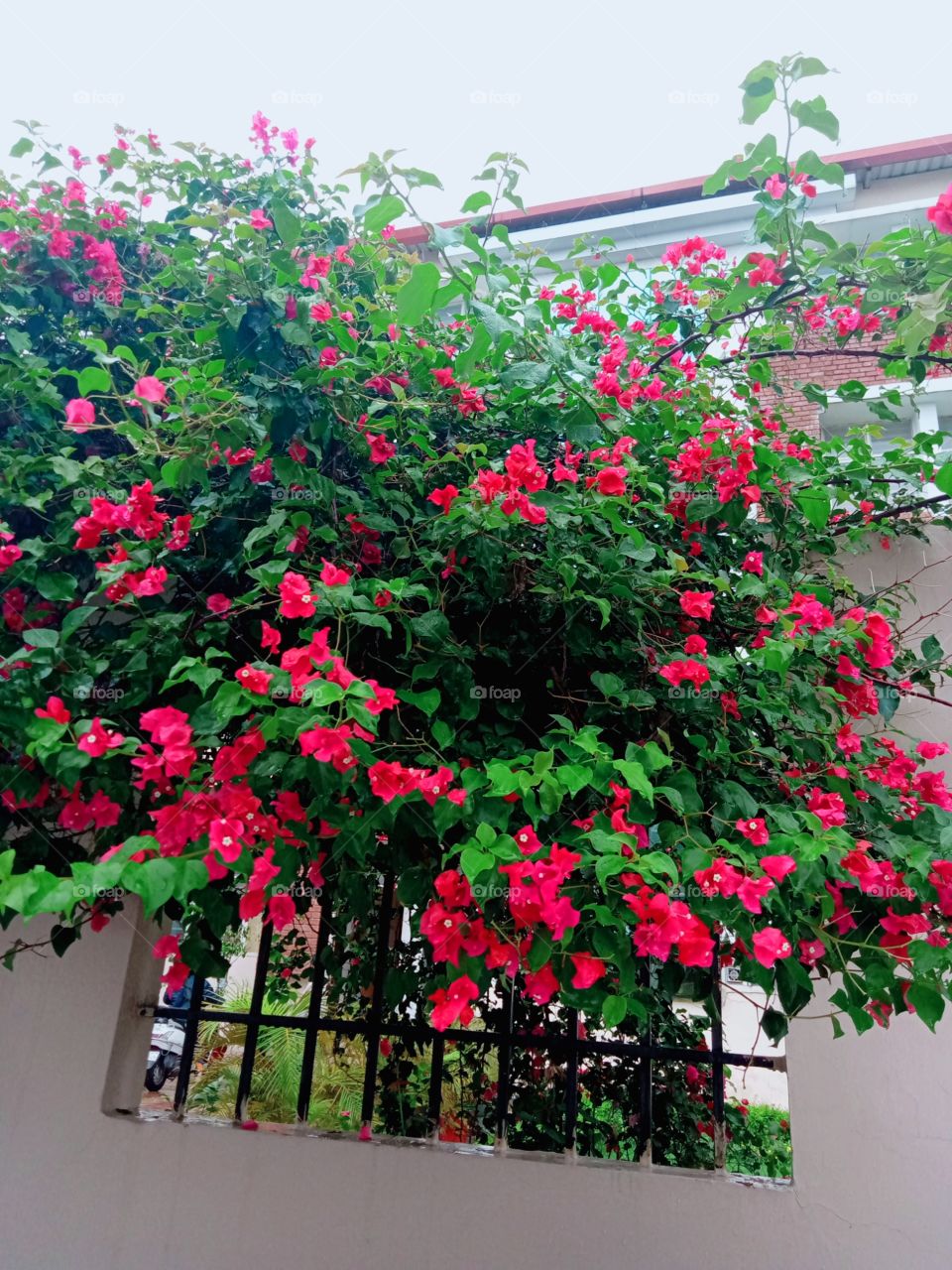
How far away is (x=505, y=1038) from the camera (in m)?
2.33

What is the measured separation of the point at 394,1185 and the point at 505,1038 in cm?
50

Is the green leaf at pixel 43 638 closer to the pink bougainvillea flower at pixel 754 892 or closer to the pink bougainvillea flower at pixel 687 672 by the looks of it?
the pink bougainvillea flower at pixel 687 672

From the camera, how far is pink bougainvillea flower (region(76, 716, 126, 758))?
1.41 meters

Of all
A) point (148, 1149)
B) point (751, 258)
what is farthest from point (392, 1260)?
point (751, 258)

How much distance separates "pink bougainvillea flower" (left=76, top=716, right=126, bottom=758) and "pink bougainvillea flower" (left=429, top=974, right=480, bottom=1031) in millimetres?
737

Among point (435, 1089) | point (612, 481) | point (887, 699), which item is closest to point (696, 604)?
point (612, 481)

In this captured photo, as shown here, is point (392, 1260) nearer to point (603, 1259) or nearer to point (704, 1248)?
point (603, 1259)

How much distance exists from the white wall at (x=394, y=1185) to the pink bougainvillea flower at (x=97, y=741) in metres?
1.30

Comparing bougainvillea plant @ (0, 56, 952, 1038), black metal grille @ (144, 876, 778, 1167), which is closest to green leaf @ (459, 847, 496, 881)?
bougainvillea plant @ (0, 56, 952, 1038)

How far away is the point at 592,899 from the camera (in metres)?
1.47

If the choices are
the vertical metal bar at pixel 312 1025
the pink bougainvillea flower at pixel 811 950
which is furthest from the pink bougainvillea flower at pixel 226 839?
the pink bougainvillea flower at pixel 811 950

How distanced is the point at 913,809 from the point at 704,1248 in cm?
129

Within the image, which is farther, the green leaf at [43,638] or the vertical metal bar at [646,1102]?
the vertical metal bar at [646,1102]

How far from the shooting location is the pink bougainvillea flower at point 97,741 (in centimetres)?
141
